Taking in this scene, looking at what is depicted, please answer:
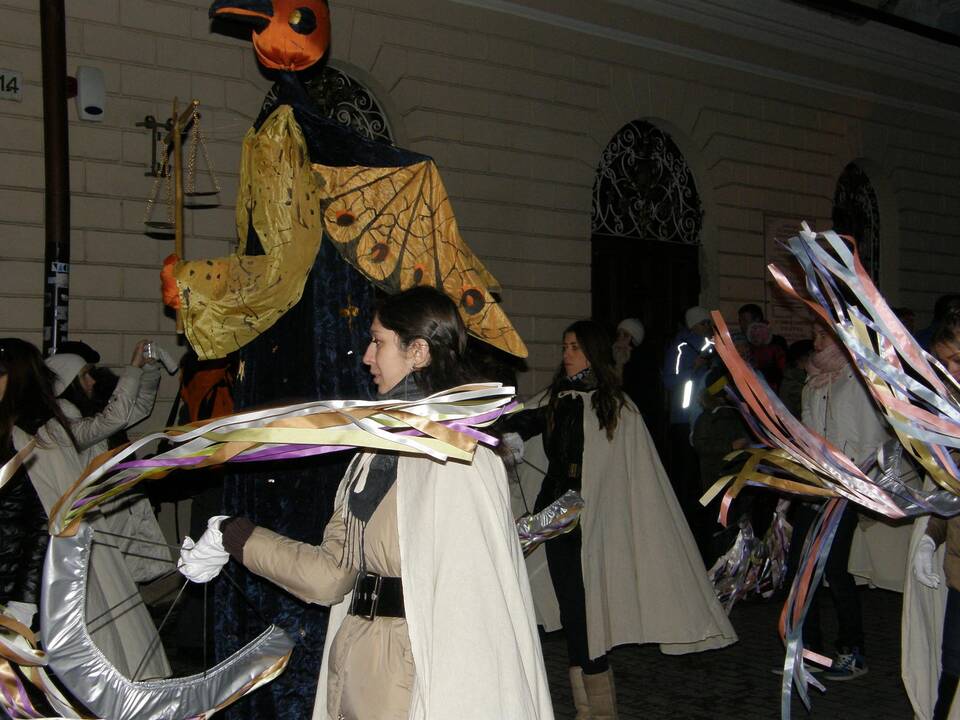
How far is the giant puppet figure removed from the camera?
4.33 meters

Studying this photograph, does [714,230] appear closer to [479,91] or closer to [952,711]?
[479,91]

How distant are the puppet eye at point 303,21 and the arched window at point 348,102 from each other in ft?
16.4

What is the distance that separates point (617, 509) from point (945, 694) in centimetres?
210

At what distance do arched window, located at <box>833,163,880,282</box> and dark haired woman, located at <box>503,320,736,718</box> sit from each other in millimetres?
9373

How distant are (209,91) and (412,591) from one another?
7005 mm

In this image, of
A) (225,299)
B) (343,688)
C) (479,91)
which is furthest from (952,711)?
(479,91)

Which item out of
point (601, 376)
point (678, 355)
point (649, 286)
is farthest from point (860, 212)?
point (601, 376)

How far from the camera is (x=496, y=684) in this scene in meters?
2.65

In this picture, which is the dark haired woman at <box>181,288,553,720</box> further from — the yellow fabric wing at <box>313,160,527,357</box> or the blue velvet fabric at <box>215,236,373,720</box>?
the yellow fabric wing at <box>313,160,527,357</box>

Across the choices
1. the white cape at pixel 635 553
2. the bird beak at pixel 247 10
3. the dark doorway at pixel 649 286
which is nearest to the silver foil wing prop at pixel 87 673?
the bird beak at pixel 247 10

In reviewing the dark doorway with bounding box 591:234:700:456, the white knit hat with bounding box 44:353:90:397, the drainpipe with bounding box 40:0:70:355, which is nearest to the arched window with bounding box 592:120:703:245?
the dark doorway with bounding box 591:234:700:456

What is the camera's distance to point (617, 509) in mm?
5844

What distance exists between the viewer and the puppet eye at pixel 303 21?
15.1 ft

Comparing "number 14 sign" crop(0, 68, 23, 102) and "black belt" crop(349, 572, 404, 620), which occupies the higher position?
"number 14 sign" crop(0, 68, 23, 102)
